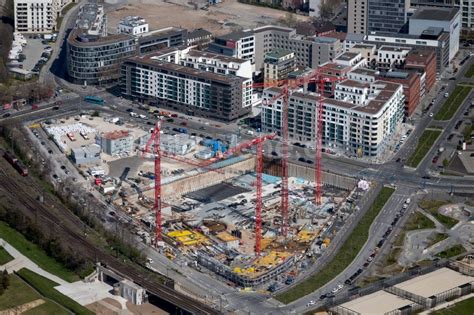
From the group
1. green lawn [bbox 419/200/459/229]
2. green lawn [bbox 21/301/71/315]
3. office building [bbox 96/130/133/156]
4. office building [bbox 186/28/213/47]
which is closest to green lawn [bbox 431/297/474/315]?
green lawn [bbox 419/200/459/229]

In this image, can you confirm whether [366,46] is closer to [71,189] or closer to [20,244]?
[71,189]

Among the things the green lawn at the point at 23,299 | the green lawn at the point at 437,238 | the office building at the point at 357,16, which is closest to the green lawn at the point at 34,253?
the green lawn at the point at 23,299

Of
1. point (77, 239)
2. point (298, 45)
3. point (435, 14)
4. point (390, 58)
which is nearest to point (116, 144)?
point (77, 239)

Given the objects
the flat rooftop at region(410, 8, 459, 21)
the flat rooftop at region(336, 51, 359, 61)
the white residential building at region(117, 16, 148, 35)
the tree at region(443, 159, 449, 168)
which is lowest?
the tree at region(443, 159, 449, 168)

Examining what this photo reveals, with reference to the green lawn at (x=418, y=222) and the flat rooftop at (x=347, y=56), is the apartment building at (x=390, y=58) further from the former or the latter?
the green lawn at (x=418, y=222)

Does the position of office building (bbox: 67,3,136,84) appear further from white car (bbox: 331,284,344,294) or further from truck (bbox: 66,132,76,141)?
white car (bbox: 331,284,344,294)

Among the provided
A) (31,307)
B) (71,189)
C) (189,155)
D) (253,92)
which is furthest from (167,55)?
(31,307)
